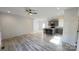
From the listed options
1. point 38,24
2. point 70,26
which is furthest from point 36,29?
point 70,26

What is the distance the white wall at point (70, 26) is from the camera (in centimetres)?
283

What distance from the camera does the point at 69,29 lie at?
3.15 m

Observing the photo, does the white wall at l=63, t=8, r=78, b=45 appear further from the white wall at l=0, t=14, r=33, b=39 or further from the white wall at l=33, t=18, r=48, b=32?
the white wall at l=0, t=14, r=33, b=39

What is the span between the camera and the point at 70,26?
3.04 m

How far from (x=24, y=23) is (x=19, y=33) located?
2.03ft

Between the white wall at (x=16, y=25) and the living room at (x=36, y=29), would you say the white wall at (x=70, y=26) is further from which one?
the white wall at (x=16, y=25)

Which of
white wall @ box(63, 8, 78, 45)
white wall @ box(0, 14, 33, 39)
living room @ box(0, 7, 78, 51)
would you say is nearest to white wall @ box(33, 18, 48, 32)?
living room @ box(0, 7, 78, 51)

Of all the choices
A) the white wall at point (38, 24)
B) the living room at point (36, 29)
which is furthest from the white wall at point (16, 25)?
the white wall at point (38, 24)

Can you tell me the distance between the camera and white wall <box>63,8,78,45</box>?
9.29 feet

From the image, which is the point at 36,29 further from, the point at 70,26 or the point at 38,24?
the point at 70,26

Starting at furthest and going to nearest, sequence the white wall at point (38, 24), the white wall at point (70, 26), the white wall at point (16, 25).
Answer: the white wall at point (16, 25), the white wall at point (38, 24), the white wall at point (70, 26)
